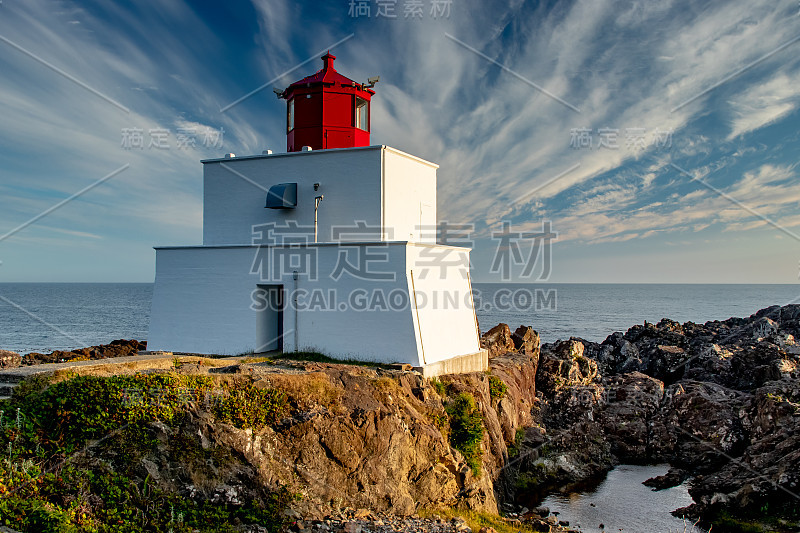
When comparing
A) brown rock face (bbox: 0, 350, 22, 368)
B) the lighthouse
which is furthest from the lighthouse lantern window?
brown rock face (bbox: 0, 350, 22, 368)

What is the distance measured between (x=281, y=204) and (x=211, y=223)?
330cm

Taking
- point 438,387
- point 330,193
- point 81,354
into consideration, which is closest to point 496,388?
point 438,387

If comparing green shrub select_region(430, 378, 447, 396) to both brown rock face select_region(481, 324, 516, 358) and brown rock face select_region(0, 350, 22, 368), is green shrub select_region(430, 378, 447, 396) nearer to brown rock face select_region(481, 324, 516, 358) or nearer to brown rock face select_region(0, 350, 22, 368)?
brown rock face select_region(481, 324, 516, 358)

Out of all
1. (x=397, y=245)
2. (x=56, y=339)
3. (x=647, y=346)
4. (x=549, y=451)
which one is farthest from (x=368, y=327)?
(x=56, y=339)

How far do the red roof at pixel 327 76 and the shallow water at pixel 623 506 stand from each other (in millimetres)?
15269

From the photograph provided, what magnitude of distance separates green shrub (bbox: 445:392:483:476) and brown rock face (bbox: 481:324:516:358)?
9.74 meters

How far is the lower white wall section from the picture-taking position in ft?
50.4

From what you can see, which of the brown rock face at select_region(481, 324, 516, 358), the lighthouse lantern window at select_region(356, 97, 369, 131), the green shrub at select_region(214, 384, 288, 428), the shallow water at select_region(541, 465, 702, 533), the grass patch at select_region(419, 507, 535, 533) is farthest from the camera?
the brown rock face at select_region(481, 324, 516, 358)

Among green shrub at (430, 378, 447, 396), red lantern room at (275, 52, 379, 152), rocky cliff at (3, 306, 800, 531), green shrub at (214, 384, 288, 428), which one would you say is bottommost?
rocky cliff at (3, 306, 800, 531)

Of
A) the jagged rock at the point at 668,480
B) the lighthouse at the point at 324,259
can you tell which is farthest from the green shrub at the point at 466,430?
the jagged rock at the point at 668,480

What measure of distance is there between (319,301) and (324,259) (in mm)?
1273

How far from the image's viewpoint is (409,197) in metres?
17.9

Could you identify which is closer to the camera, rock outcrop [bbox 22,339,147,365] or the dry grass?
the dry grass

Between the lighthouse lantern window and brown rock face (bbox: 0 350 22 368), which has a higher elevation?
the lighthouse lantern window
